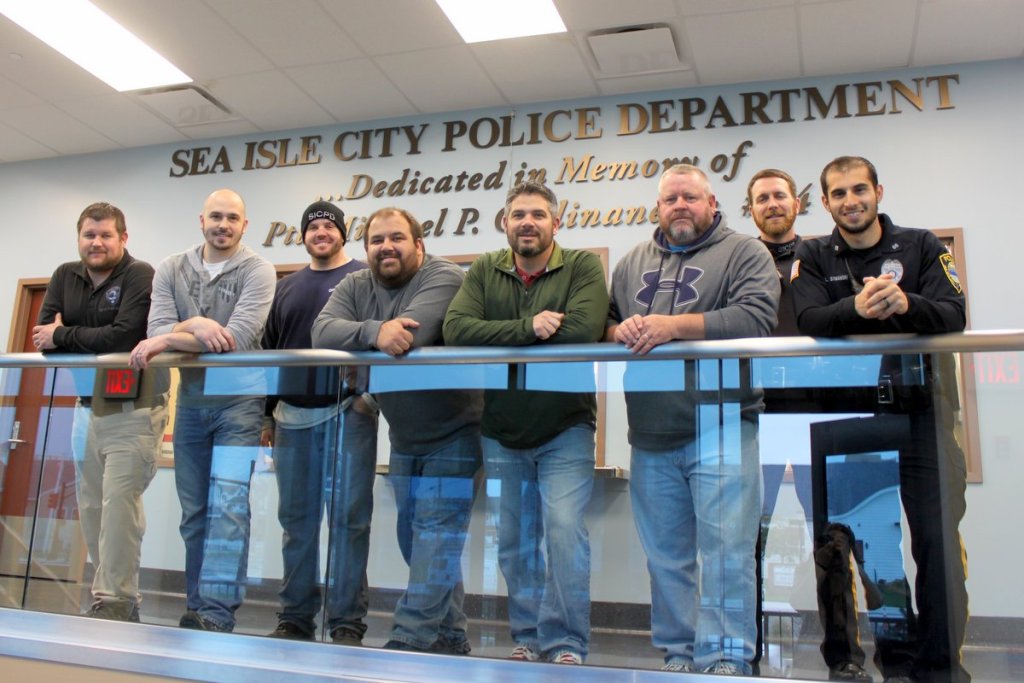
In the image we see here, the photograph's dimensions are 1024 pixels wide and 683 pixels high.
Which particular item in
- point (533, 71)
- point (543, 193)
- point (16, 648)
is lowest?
point (16, 648)

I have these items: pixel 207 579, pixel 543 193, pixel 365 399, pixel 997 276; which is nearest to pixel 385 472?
pixel 365 399

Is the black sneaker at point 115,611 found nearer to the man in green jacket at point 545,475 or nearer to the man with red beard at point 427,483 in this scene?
the man with red beard at point 427,483

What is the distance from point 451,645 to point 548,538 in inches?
19.3

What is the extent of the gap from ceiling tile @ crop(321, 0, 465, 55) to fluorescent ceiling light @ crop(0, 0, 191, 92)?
1.38 meters

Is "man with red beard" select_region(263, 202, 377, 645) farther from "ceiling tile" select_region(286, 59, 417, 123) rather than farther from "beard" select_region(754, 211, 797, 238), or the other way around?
"ceiling tile" select_region(286, 59, 417, 123)

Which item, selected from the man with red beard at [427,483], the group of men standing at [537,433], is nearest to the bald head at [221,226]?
the group of men standing at [537,433]

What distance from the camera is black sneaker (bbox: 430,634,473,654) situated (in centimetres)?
279

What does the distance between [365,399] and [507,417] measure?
20.3 inches

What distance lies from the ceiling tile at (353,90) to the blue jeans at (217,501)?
10.4ft

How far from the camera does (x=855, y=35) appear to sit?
16.5 ft

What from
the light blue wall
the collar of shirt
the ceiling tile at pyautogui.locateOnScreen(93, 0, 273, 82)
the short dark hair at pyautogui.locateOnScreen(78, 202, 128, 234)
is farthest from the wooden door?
the light blue wall

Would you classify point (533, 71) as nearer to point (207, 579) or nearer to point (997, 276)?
point (997, 276)

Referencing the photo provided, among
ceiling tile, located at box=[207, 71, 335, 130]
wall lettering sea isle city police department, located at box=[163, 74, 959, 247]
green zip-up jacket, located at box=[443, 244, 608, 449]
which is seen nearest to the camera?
green zip-up jacket, located at box=[443, 244, 608, 449]

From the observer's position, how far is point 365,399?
299 centimetres
